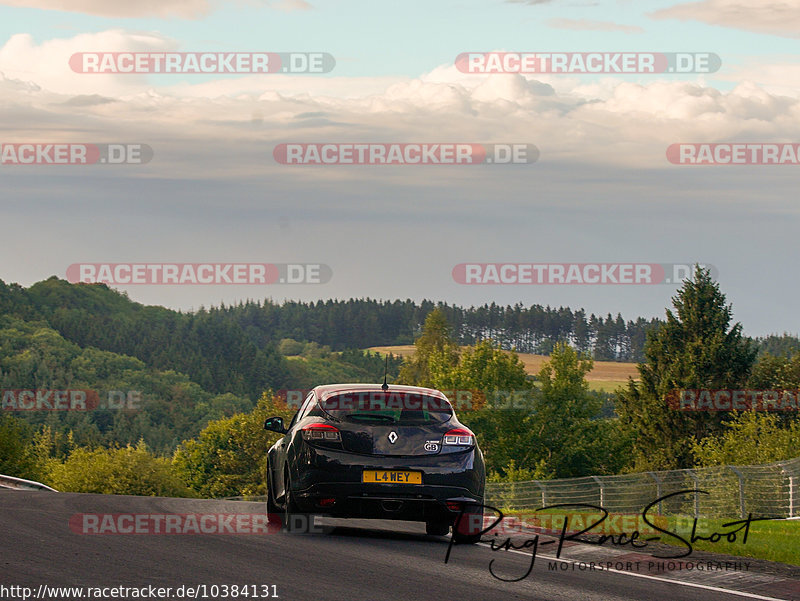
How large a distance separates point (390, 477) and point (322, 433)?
84cm

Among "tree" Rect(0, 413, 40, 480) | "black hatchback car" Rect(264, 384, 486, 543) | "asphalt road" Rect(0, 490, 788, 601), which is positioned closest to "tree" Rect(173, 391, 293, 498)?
"tree" Rect(0, 413, 40, 480)

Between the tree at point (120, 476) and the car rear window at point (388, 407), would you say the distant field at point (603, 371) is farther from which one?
the car rear window at point (388, 407)

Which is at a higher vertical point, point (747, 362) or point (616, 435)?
point (747, 362)

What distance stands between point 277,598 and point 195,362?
189 metres

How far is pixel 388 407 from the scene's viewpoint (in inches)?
463

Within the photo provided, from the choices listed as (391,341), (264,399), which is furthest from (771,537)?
(391,341)

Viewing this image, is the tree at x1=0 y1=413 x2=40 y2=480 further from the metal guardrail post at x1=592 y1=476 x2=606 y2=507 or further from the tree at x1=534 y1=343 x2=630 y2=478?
the metal guardrail post at x1=592 y1=476 x2=606 y2=507

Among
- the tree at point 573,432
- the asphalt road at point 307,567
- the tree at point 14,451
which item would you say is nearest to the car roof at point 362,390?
the asphalt road at point 307,567

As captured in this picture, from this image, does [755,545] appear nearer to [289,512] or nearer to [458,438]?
[458,438]

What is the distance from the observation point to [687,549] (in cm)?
1140

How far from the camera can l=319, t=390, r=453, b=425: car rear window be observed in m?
11.6

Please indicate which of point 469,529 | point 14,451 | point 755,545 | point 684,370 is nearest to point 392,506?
point 469,529

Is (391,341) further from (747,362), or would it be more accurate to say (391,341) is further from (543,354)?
(747,362)

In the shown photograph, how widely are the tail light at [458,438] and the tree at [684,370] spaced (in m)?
51.1
